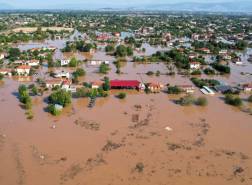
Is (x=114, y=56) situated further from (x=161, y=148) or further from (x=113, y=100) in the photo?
(x=161, y=148)

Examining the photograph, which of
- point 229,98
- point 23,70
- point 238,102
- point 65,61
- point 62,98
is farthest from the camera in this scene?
point 65,61

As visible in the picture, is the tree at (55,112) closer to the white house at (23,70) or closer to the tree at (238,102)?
the white house at (23,70)

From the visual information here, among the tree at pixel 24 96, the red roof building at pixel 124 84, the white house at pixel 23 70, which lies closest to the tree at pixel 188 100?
the red roof building at pixel 124 84

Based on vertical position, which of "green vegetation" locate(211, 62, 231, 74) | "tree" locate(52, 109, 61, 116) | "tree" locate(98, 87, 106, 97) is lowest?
"tree" locate(52, 109, 61, 116)

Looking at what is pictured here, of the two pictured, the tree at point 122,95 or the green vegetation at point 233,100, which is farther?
the tree at point 122,95

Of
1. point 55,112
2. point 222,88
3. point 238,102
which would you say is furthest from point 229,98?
point 55,112

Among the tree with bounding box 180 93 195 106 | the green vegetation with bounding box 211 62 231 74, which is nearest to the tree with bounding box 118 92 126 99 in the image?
the tree with bounding box 180 93 195 106

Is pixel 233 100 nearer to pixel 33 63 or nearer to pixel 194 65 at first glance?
pixel 194 65

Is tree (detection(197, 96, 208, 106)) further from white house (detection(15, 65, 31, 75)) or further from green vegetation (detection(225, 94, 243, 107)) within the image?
white house (detection(15, 65, 31, 75))
